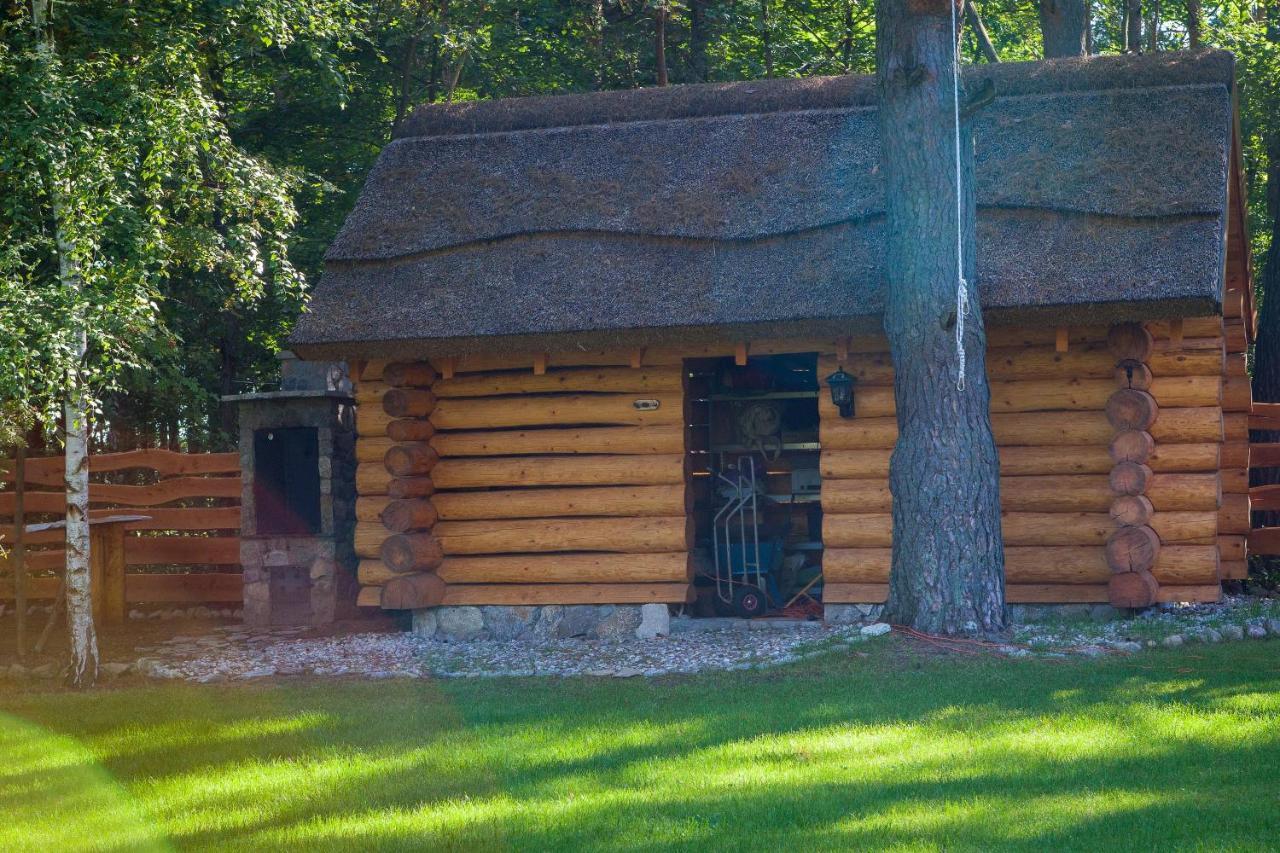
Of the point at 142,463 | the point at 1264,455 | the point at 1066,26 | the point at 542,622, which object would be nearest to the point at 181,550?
the point at 142,463

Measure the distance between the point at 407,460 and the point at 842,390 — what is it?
144 inches

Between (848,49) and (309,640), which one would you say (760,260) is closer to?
(309,640)

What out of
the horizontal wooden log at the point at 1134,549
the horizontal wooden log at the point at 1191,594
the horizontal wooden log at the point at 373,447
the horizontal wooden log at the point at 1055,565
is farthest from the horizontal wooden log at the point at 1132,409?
the horizontal wooden log at the point at 373,447

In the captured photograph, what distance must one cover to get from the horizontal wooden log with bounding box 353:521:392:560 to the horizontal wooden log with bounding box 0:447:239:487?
7.59ft

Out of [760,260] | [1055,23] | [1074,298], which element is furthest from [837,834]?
[1055,23]

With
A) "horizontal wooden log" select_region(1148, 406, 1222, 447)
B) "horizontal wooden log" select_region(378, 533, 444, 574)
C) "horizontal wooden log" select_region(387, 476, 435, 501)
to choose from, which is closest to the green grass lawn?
"horizontal wooden log" select_region(1148, 406, 1222, 447)

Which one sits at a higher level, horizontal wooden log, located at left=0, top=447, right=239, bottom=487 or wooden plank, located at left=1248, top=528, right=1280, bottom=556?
horizontal wooden log, located at left=0, top=447, right=239, bottom=487

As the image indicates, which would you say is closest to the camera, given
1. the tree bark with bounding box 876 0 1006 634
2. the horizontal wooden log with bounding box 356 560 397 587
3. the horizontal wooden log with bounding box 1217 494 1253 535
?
the tree bark with bounding box 876 0 1006 634

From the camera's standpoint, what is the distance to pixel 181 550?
14.2 meters

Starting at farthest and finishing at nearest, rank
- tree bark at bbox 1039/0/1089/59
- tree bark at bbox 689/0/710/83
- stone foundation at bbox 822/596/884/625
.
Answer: tree bark at bbox 689/0/710/83 → tree bark at bbox 1039/0/1089/59 → stone foundation at bbox 822/596/884/625

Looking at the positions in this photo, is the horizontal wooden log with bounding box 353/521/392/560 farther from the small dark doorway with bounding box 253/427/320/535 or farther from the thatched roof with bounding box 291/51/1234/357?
the thatched roof with bounding box 291/51/1234/357

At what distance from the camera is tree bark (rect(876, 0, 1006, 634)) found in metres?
9.49

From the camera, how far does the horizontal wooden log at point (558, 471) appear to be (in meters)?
11.8

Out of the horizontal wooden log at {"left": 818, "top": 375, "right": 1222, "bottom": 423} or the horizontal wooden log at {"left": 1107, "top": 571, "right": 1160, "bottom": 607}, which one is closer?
the horizontal wooden log at {"left": 1107, "top": 571, "right": 1160, "bottom": 607}
